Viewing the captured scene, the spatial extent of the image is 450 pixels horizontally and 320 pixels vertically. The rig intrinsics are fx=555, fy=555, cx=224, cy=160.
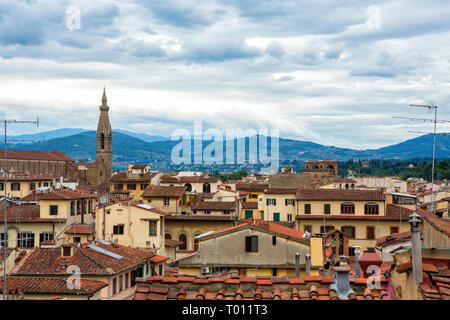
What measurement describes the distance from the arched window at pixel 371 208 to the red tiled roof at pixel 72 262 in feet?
82.3

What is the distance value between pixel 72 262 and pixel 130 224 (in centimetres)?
1484

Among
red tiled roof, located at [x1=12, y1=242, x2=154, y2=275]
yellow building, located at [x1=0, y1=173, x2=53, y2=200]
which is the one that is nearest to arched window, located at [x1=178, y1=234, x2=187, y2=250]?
red tiled roof, located at [x1=12, y1=242, x2=154, y2=275]

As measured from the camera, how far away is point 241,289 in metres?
9.76

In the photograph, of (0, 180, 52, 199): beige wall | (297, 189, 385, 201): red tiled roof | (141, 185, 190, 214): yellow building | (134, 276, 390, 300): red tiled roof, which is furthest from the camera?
(0, 180, 52, 199): beige wall

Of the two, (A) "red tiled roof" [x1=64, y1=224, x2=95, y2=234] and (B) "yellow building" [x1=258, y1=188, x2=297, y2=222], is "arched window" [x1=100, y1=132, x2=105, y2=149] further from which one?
(A) "red tiled roof" [x1=64, y1=224, x2=95, y2=234]

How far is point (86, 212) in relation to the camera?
39188 mm

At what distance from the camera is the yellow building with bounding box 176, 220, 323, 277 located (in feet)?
75.6

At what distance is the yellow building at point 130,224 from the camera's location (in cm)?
3547

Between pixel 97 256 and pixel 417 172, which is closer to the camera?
pixel 97 256

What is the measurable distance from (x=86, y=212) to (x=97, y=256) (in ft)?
59.7

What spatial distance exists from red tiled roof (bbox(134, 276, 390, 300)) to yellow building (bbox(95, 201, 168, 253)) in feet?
84.8

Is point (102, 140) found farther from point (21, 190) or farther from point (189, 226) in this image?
point (189, 226)
